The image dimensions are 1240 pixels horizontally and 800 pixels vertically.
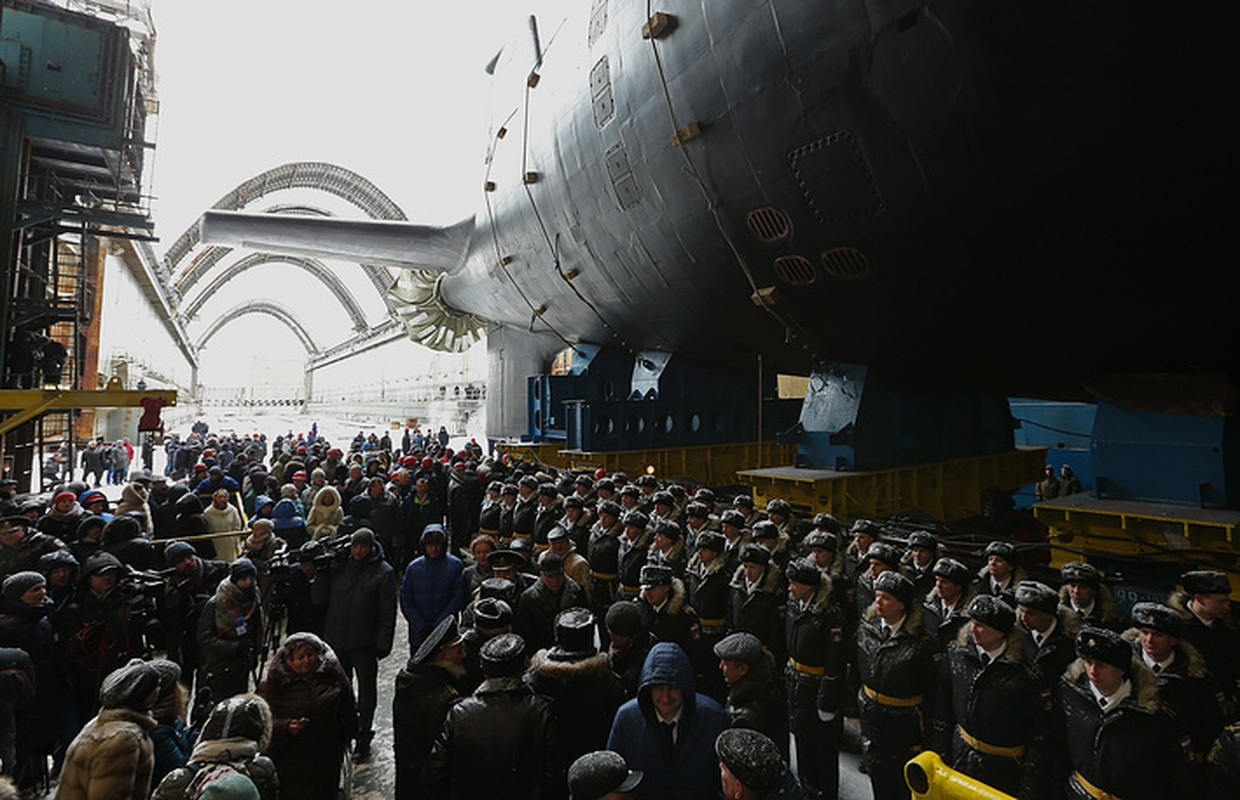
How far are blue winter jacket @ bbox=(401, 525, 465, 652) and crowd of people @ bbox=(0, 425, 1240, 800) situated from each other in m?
0.02

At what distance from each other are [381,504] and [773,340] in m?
6.03

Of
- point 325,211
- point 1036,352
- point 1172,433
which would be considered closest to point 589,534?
point 1036,352

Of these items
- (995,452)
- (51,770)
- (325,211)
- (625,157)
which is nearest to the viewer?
(51,770)

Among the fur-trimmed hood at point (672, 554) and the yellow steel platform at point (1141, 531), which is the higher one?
the yellow steel platform at point (1141, 531)

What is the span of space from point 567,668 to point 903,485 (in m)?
6.62

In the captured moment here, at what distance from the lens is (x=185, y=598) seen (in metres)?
4.82

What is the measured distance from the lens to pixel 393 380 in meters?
51.6

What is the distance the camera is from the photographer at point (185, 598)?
188 inches

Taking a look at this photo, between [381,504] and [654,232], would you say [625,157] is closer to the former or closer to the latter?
[654,232]

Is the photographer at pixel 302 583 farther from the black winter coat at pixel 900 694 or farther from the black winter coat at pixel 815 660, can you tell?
the black winter coat at pixel 900 694

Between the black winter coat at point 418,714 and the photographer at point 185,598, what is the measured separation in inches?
109

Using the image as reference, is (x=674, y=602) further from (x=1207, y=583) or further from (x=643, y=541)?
(x=1207, y=583)

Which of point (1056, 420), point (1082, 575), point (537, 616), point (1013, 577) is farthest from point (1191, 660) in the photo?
point (1056, 420)

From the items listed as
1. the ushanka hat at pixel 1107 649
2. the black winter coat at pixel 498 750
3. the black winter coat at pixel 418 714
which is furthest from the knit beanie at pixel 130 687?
the ushanka hat at pixel 1107 649
